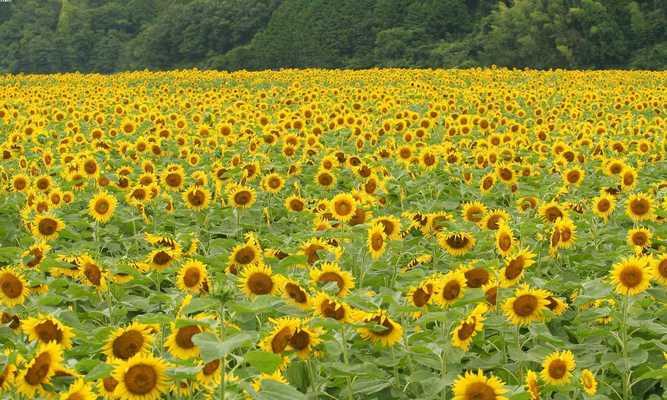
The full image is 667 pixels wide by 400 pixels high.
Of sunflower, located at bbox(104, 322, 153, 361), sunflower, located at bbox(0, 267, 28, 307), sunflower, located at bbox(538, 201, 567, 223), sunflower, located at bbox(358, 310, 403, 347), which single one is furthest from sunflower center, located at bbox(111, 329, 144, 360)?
sunflower, located at bbox(538, 201, 567, 223)

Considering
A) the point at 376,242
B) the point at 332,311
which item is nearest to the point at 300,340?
the point at 332,311

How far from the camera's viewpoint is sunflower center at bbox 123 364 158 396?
8.20 ft

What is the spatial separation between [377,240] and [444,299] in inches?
44.6

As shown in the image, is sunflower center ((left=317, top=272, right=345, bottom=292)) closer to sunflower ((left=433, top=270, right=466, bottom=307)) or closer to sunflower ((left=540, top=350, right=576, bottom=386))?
sunflower ((left=433, top=270, right=466, bottom=307))

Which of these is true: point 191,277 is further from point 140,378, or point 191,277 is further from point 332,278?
point 140,378

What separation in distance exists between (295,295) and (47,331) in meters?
0.86

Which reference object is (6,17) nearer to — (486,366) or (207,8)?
(207,8)

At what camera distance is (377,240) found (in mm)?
4422

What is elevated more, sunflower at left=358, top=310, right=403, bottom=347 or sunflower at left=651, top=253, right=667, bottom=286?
sunflower at left=358, top=310, right=403, bottom=347

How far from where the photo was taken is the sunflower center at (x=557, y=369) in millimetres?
3037

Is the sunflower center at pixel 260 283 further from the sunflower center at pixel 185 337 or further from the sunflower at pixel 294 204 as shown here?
the sunflower at pixel 294 204

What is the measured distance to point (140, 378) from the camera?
8.24 ft

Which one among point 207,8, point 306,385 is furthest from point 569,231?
point 207,8

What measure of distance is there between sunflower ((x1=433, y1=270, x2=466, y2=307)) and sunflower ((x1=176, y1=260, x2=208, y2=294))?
101 cm
